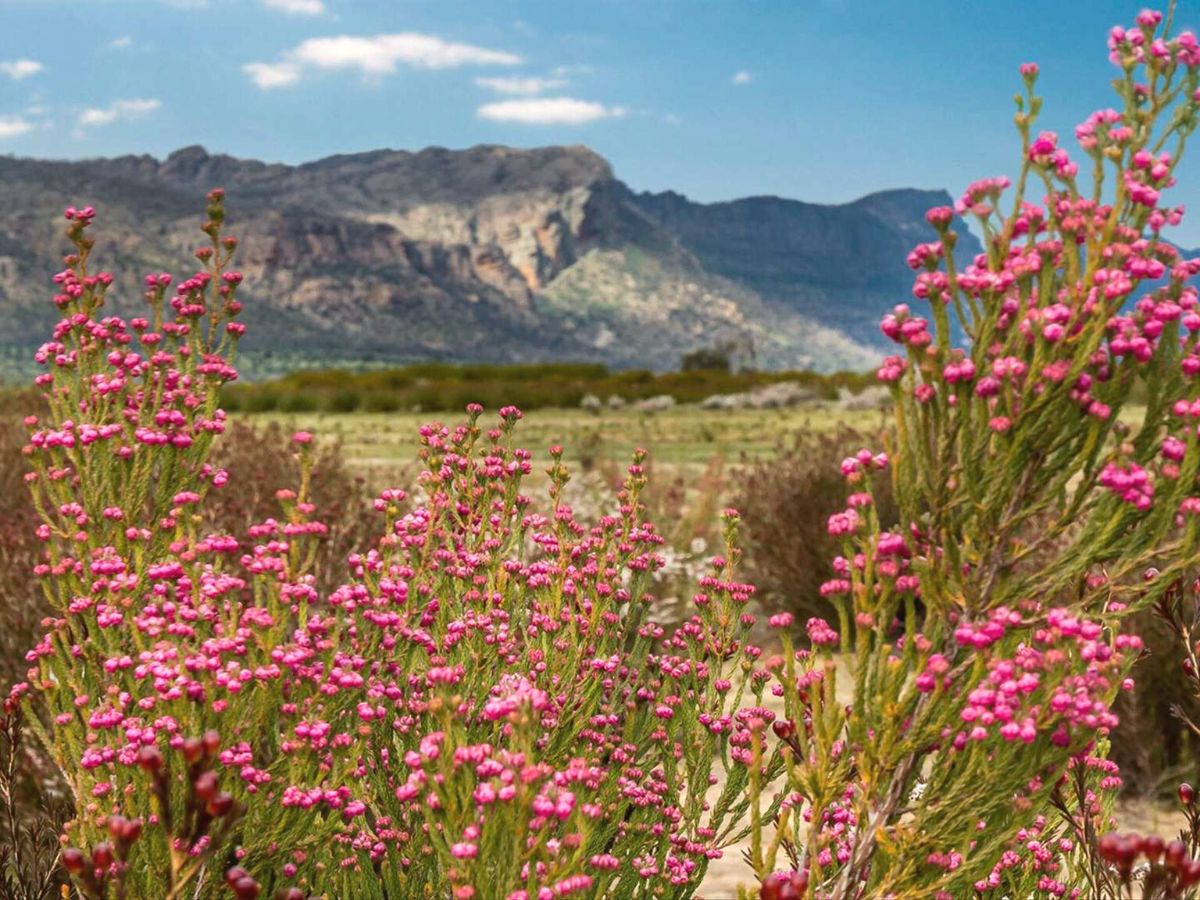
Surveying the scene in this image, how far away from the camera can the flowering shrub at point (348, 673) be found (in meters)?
2.06

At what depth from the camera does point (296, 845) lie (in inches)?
94.5

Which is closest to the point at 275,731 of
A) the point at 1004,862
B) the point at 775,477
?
the point at 1004,862

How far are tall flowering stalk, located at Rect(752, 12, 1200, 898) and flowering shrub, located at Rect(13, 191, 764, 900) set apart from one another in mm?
586

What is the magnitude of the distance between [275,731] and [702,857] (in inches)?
44.2

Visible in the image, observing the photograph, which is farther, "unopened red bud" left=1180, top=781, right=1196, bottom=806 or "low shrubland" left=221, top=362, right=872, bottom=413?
"low shrubland" left=221, top=362, right=872, bottom=413

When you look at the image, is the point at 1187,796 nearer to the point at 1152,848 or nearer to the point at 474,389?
the point at 1152,848

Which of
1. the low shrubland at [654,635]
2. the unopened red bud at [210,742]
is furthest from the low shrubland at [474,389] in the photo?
the unopened red bud at [210,742]

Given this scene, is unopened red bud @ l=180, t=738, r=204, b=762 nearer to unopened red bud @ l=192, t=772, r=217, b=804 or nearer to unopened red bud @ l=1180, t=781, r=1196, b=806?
unopened red bud @ l=192, t=772, r=217, b=804

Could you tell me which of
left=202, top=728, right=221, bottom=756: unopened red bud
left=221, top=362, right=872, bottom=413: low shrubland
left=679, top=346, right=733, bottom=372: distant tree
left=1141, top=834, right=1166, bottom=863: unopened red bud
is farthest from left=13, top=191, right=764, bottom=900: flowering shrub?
left=679, top=346, right=733, bottom=372: distant tree

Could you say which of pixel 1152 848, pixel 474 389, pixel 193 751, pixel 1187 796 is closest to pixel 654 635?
pixel 1187 796

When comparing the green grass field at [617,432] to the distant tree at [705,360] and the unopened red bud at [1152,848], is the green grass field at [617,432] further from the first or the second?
the distant tree at [705,360]

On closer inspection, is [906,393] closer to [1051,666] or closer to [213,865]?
[1051,666]

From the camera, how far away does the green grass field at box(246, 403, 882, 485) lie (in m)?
21.5

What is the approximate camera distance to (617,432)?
99.6 feet
